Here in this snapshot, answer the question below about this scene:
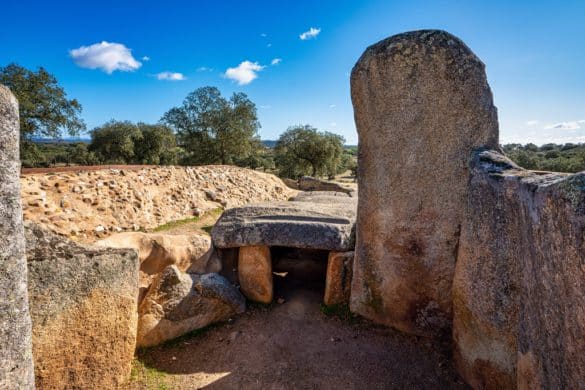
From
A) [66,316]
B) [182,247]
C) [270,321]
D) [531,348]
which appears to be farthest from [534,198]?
[182,247]

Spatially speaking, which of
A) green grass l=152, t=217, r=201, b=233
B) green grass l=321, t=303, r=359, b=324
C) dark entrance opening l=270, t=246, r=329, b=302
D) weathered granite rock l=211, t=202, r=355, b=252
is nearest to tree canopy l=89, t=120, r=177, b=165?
green grass l=152, t=217, r=201, b=233

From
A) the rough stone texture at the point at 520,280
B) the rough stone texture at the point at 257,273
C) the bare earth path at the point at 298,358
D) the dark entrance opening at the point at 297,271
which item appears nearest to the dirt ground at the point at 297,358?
the bare earth path at the point at 298,358

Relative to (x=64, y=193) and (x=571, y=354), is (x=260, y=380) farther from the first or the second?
(x=64, y=193)

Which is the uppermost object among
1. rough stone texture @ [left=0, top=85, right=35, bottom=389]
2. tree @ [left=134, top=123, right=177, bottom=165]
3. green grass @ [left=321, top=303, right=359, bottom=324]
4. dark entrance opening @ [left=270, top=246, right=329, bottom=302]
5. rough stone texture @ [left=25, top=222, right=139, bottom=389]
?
tree @ [left=134, top=123, right=177, bottom=165]

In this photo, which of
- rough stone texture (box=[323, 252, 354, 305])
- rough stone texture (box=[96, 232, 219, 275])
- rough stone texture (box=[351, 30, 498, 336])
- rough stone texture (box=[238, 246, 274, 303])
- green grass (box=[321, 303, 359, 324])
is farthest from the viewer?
rough stone texture (box=[238, 246, 274, 303])

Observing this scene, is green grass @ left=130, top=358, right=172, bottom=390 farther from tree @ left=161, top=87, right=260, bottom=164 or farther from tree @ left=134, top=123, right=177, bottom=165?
tree @ left=134, top=123, right=177, bottom=165

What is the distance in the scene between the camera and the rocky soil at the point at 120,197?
5.89 meters

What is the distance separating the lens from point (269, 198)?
40.6ft

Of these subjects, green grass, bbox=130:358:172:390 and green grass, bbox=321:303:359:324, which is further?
green grass, bbox=321:303:359:324

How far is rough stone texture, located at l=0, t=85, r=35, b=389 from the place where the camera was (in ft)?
6.05

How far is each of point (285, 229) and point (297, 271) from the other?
5.73 ft

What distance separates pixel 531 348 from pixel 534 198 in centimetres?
115

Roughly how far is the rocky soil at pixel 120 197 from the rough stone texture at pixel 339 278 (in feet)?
14.7

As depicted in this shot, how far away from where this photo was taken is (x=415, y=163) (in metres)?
4.18
